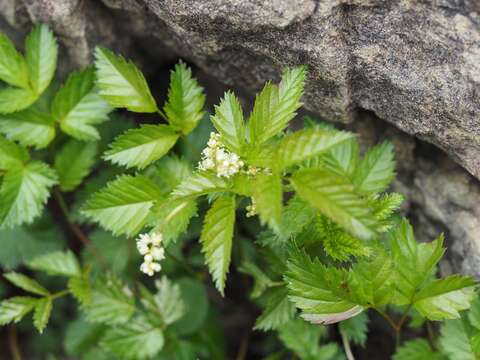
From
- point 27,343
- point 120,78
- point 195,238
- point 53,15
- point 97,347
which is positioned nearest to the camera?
point 120,78

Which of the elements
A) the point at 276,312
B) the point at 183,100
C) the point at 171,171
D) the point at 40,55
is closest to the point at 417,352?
the point at 276,312

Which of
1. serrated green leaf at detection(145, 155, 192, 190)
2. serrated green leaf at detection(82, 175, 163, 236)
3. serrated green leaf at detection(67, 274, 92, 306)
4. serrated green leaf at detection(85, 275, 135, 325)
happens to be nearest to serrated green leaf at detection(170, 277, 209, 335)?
serrated green leaf at detection(85, 275, 135, 325)

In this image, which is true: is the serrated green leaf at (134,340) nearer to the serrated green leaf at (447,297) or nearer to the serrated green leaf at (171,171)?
the serrated green leaf at (171,171)

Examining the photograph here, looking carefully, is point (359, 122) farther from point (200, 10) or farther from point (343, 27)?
point (200, 10)

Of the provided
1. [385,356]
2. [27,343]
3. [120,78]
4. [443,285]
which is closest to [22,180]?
[120,78]

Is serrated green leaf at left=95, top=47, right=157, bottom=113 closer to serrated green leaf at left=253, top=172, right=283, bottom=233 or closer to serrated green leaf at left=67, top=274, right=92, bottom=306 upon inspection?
serrated green leaf at left=253, top=172, right=283, bottom=233
